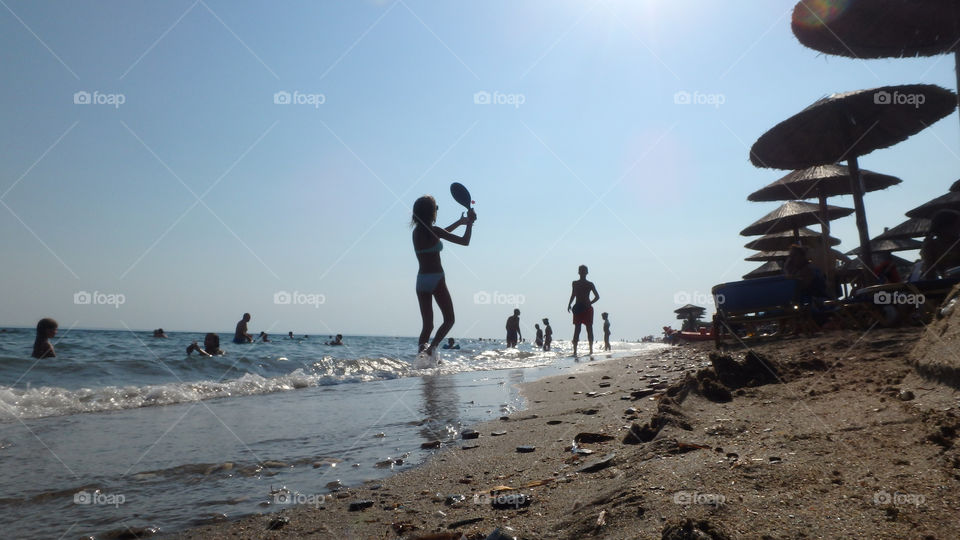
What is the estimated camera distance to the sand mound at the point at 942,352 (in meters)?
2.28

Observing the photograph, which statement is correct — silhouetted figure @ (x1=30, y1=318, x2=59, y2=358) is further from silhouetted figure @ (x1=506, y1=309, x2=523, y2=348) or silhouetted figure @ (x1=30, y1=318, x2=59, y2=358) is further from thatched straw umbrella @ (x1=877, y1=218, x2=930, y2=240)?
thatched straw umbrella @ (x1=877, y1=218, x2=930, y2=240)

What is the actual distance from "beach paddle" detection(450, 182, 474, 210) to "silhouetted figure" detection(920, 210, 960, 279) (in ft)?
18.2

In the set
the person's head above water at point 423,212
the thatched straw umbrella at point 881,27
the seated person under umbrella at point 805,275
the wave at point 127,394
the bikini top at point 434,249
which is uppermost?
the thatched straw umbrella at point 881,27

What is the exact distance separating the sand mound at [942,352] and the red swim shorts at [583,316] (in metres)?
10.1

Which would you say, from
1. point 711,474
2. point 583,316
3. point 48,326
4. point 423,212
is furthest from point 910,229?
point 48,326

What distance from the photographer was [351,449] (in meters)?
3.39

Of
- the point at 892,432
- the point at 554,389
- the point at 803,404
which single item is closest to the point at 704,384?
the point at 803,404

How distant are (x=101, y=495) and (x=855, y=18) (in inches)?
304

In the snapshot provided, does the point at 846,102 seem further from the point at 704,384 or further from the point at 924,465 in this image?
the point at 924,465

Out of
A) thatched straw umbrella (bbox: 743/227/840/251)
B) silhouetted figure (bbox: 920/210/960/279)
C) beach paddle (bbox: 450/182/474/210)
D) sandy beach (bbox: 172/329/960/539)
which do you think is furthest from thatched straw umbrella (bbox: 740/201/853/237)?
sandy beach (bbox: 172/329/960/539)

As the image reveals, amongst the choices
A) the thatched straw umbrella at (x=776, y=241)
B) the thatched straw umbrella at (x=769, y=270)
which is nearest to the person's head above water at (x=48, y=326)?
the thatched straw umbrella at (x=776, y=241)

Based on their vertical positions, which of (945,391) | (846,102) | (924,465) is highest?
(846,102)

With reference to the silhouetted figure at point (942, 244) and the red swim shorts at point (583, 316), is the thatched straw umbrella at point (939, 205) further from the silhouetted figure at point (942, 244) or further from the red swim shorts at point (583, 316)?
the red swim shorts at point (583, 316)

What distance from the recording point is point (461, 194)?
25.5 ft
